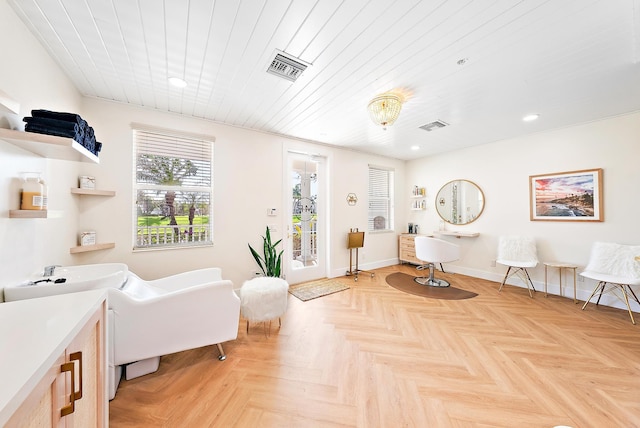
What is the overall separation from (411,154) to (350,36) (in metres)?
3.68

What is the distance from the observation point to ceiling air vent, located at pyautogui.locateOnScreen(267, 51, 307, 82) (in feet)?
6.00

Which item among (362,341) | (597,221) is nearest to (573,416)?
(362,341)

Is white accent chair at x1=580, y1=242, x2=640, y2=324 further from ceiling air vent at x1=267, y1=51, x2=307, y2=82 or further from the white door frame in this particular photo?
ceiling air vent at x1=267, y1=51, x2=307, y2=82

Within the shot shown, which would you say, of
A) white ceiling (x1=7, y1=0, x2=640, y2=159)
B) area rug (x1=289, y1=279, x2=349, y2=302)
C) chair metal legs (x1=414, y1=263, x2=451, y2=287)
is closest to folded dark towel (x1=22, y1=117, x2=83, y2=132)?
white ceiling (x1=7, y1=0, x2=640, y2=159)

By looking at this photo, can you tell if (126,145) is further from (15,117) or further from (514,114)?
(514,114)

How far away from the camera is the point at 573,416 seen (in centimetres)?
139

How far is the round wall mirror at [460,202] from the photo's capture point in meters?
4.24

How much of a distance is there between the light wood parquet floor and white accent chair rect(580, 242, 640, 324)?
12.0 inches

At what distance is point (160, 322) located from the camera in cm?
171

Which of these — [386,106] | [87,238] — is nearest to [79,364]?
[87,238]

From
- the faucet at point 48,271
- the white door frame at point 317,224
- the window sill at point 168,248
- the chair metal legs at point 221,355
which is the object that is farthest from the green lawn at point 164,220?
the chair metal legs at point 221,355

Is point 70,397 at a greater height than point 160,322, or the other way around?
point 70,397

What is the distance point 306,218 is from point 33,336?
3.41m

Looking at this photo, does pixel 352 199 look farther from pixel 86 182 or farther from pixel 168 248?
pixel 86 182
